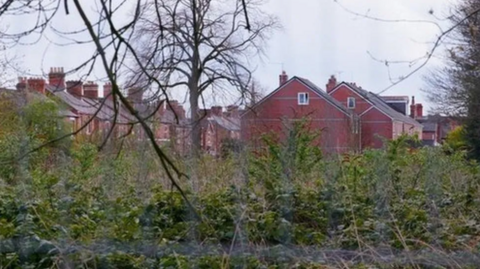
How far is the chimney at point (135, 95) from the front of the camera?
1373mm

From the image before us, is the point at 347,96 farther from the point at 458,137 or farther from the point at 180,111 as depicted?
the point at 458,137

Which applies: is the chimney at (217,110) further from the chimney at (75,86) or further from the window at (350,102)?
the chimney at (75,86)

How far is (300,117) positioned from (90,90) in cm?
208

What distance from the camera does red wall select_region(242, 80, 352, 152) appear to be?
10.6 ft

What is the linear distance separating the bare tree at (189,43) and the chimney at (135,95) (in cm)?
6

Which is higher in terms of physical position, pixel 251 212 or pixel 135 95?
pixel 135 95

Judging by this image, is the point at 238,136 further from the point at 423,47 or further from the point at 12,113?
the point at 12,113

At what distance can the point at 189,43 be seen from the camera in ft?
4.56

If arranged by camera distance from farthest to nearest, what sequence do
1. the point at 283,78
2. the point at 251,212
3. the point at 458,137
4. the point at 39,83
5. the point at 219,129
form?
1. the point at 458,137
2. the point at 219,129
3. the point at 283,78
4. the point at 39,83
5. the point at 251,212

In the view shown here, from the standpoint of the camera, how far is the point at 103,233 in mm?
1907

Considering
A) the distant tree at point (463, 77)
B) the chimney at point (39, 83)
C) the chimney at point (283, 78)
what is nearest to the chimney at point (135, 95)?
the chimney at point (39, 83)

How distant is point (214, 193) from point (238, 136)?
0.97m

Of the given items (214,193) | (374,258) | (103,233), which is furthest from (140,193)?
(374,258)

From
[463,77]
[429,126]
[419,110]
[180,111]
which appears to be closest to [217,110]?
[180,111]
